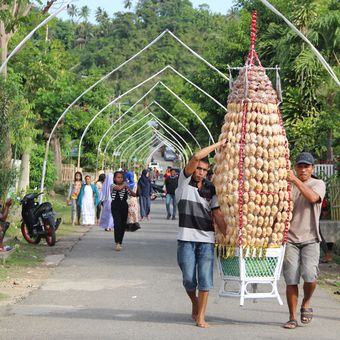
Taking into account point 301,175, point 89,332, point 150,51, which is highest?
point 150,51

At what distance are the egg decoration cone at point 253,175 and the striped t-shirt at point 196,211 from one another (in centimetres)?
11

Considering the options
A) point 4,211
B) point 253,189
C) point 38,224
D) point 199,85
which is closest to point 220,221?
point 253,189

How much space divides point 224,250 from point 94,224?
711 inches

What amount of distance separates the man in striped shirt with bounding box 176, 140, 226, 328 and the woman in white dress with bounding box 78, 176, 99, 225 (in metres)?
15.9

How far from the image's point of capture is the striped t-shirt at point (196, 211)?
9273 millimetres

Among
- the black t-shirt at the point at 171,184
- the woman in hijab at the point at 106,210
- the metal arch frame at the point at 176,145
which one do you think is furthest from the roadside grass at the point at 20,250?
the metal arch frame at the point at 176,145

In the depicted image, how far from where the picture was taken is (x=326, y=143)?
81.8ft

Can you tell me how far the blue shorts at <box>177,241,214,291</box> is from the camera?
9289 mm

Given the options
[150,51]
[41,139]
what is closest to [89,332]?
[41,139]

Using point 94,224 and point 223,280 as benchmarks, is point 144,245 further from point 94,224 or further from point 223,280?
point 223,280

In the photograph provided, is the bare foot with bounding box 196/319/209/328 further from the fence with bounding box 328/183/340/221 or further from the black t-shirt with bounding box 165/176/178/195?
the black t-shirt with bounding box 165/176/178/195

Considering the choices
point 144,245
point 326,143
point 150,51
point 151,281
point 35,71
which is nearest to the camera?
point 151,281

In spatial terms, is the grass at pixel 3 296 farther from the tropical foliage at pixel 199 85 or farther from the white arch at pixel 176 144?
the white arch at pixel 176 144

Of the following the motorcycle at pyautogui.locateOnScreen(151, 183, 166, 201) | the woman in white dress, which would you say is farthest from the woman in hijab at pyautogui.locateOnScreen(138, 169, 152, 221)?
the motorcycle at pyautogui.locateOnScreen(151, 183, 166, 201)
